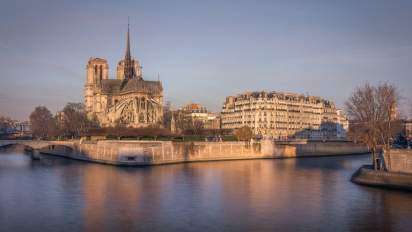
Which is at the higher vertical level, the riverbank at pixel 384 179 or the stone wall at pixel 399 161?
the stone wall at pixel 399 161

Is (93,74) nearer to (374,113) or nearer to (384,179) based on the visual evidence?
(374,113)

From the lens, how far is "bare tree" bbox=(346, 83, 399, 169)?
3872 cm

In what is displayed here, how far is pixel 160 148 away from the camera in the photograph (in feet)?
175

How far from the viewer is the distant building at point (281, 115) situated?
8788cm

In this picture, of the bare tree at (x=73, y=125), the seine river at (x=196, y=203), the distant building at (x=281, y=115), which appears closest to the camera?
the seine river at (x=196, y=203)

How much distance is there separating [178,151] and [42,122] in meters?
49.4

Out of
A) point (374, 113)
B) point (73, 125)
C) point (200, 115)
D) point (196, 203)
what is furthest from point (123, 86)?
point (196, 203)

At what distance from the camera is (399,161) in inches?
1268

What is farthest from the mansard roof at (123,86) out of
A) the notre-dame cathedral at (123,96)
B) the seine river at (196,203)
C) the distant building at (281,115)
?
the seine river at (196,203)

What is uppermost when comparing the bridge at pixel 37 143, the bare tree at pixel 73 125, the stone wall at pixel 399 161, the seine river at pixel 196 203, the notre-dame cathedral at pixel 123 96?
the notre-dame cathedral at pixel 123 96

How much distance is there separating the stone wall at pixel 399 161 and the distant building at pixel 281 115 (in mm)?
53954

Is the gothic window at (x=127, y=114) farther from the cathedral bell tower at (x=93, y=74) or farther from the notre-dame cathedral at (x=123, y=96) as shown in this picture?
the cathedral bell tower at (x=93, y=74)

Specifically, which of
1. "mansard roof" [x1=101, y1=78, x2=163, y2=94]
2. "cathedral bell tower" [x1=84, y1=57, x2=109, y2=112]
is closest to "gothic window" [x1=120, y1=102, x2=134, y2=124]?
"mansard roof" [x1=101, y1=78, x2=163, y2=94]

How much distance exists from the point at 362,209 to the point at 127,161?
2901 cm
